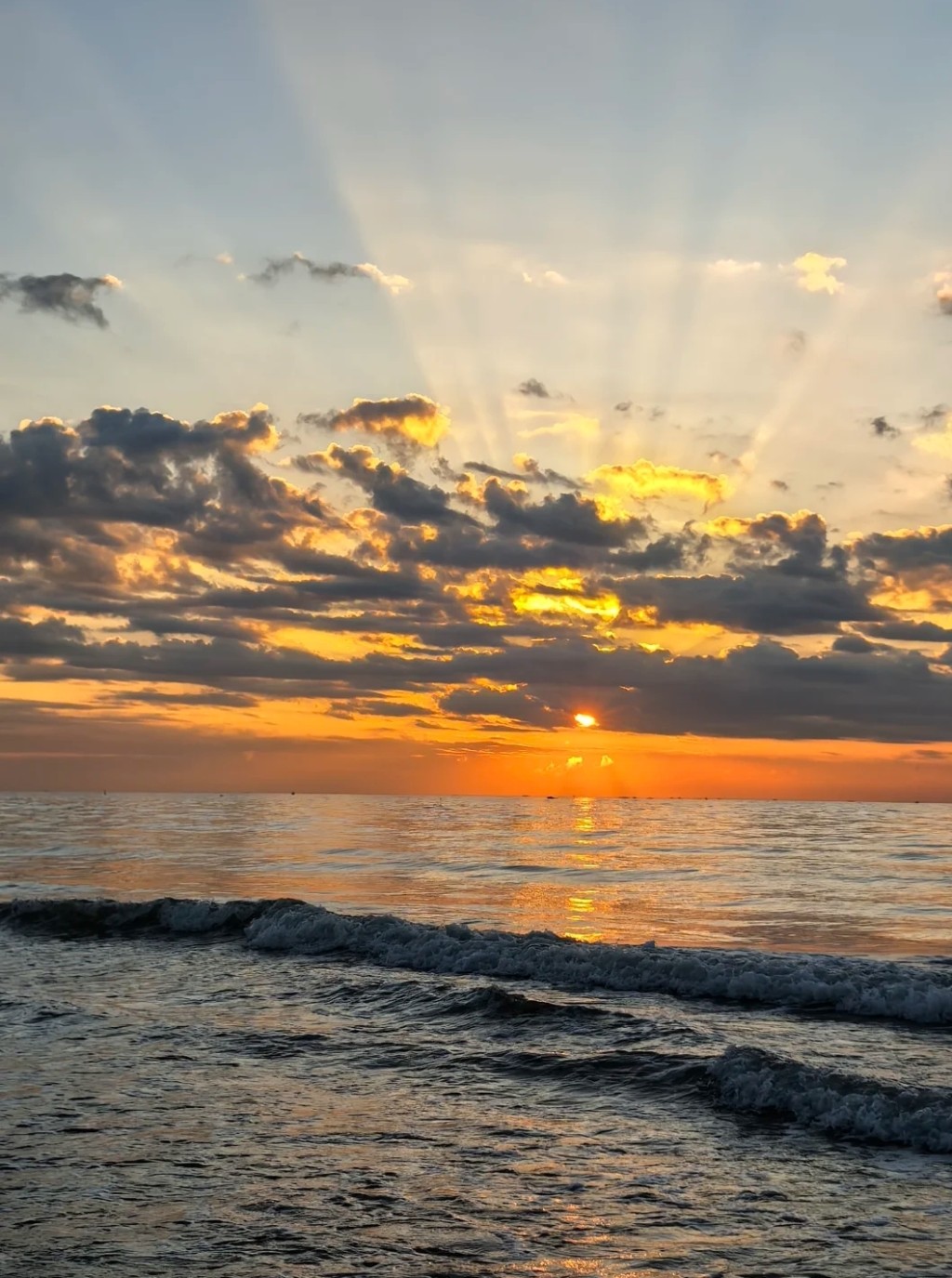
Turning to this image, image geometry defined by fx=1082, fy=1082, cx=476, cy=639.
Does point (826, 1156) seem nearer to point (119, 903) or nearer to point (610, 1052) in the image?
point (610, 1052)

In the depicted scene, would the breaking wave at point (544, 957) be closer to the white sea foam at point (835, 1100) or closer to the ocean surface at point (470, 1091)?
the ocean surface at point (470, 1091)

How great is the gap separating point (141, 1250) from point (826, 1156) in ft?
28.7

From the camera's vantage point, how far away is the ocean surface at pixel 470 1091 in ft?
36.6

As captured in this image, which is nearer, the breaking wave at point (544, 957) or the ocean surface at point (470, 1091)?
the ocean surface at point (470, 1091)

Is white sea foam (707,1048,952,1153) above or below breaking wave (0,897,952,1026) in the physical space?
above

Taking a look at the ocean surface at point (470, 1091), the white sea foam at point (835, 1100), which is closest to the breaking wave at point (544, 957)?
the ocean surface at point (470, 1091)

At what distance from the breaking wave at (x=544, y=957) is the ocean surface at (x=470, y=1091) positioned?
0.36 feet

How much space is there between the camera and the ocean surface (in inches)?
440

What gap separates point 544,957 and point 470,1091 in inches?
494

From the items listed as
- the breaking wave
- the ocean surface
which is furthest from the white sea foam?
the breaking wave

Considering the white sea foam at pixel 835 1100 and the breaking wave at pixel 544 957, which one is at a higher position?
the white sea foam at pixel 835 1100

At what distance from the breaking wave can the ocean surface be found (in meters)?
0.11

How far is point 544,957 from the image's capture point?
2956 centimetres

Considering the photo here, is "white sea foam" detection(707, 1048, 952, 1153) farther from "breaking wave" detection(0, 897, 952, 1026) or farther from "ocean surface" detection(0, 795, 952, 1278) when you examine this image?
"breaking wave" detection(0, 897, 952, 1026)
